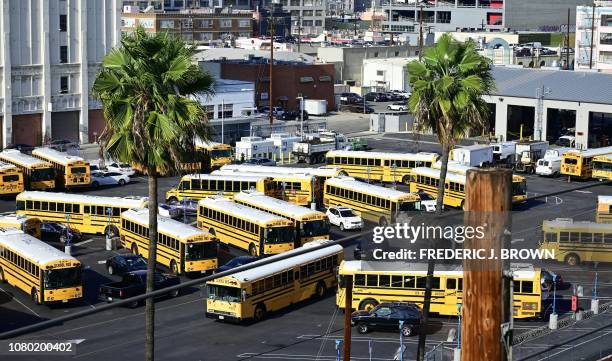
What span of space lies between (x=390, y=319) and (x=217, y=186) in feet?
77.9

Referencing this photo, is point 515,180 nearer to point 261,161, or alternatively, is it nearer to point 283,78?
point 261,161

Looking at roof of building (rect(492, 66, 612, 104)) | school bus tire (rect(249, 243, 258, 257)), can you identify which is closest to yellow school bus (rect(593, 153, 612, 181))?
roof of building (rect(492, 66, 612, 104))

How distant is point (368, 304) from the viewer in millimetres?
35219

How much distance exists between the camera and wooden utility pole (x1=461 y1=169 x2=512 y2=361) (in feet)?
27.8

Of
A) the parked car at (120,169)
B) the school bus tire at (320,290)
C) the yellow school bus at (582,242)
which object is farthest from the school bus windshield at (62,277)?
the parked car at (120,169)

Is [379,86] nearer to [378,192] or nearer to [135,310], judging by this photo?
[378,192]

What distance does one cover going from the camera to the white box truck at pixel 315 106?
96.2 meters

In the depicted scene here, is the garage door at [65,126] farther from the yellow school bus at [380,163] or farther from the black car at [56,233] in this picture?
the black car at [56,233]

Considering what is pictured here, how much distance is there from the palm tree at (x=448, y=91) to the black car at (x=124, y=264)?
16.5 metres

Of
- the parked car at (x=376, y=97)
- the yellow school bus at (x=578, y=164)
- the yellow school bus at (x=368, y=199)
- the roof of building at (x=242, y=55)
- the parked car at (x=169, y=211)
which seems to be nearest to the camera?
the yellow school bus at (x=368, y=199)

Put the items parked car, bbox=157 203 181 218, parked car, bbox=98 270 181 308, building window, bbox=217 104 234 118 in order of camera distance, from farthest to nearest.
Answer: building window, bbox=217 104 234 118
parked car, bbox=157 203 181 218
parked car, bbox=98 270 181 308

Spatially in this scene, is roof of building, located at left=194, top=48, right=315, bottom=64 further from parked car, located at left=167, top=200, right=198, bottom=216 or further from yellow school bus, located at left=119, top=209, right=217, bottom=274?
yellow school bus, located at left=119, top=209, right=217, bottom=274

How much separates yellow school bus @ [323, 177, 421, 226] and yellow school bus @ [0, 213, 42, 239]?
14697mm

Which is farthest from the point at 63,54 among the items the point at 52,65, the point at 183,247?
the point at 183,247
